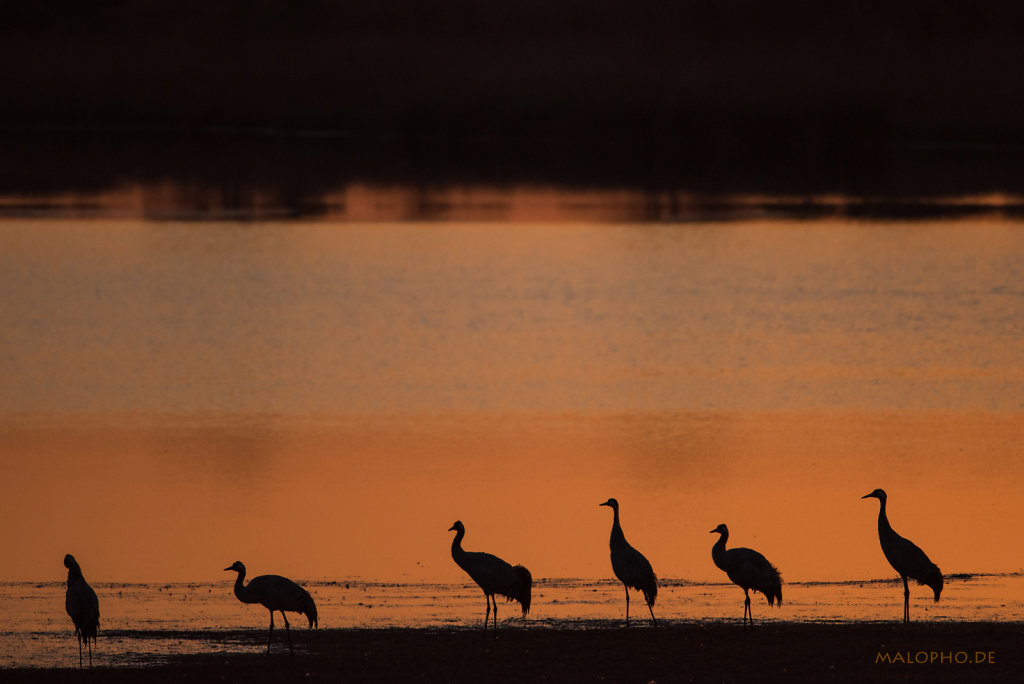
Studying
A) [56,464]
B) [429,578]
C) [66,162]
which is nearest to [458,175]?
[66,162]

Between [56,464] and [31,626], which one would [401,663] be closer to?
[31,626]

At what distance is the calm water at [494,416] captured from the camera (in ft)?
60.3

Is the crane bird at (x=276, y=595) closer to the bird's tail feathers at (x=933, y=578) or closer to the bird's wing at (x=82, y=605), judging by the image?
the bird's wing at (x=82, y=605)

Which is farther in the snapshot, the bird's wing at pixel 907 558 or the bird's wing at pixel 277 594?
the bird's wing at pixel 907 558

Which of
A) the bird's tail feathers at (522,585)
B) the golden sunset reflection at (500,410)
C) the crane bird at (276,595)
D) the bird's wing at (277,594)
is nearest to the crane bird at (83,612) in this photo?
the crane bird at (276,595)

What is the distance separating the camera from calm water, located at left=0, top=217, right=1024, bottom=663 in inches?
723

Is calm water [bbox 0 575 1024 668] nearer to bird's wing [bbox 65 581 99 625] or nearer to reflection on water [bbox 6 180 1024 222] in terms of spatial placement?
bird's wing [bbox 65 581 99 625]

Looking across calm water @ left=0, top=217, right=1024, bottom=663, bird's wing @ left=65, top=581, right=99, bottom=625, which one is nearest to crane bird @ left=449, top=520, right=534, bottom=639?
calm water @ left=0, top=217, right=1024, bottom=663

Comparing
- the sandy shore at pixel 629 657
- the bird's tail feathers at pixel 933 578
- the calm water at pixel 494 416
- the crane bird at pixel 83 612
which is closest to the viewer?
the sandy shore at pixel 629 657

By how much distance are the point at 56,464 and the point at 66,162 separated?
85.7 metres

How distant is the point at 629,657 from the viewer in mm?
12875

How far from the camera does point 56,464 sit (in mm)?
23062

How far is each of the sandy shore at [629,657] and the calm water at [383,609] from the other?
0.66 metres

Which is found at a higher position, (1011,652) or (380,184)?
(380,184)
